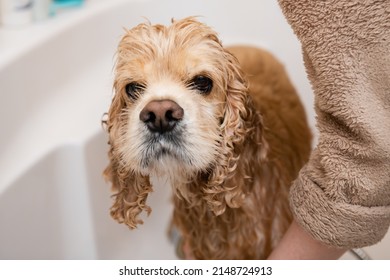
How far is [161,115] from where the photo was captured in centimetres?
79

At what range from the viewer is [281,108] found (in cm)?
130

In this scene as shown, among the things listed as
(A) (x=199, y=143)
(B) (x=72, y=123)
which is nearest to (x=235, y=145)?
(A) (x=199, y=143)

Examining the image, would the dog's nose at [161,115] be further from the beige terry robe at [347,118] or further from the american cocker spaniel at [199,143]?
the beige terry robe at [347,118]

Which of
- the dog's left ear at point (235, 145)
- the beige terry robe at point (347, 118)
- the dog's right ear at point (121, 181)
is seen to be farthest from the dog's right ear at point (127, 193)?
the beige terry robe at point (347, 118)

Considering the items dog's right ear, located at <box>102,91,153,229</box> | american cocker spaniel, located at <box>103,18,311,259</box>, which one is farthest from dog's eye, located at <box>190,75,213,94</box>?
dog's right ear, located at <box>102,91,153,229</box>

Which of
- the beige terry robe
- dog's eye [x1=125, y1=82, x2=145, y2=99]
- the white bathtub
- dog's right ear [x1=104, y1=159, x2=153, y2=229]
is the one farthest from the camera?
the white bathtub

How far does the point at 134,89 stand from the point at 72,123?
396mm

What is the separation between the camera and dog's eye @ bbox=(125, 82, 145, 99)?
33.6 inches

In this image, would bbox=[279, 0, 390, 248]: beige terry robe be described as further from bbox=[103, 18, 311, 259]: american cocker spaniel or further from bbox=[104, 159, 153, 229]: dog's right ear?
bbox=[104, 159, 153, 229]: dog's right ear

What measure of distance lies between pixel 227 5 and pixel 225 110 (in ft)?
0.97

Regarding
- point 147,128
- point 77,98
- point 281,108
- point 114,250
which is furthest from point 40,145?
point 281,108

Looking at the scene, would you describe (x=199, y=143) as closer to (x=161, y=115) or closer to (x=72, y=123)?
(x=161, y=115)
